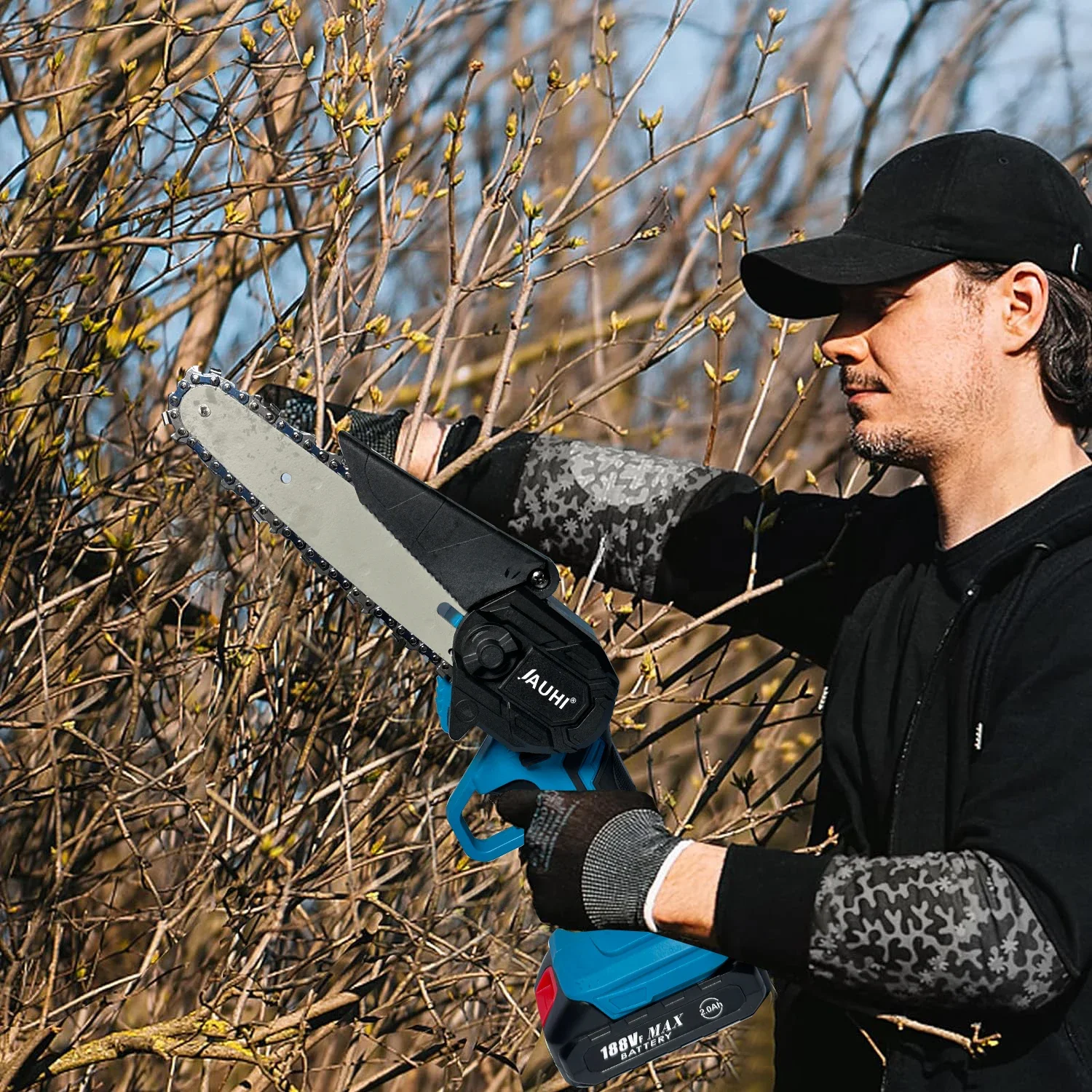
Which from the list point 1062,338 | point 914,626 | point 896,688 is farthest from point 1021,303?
point 896,688

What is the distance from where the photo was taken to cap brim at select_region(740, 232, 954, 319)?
100.0 inches

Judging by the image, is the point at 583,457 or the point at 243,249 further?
the point at 243,249

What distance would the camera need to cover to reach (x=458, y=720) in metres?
2.34

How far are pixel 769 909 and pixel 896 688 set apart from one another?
57cm

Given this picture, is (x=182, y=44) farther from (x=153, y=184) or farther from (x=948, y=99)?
(x=948, y=99)

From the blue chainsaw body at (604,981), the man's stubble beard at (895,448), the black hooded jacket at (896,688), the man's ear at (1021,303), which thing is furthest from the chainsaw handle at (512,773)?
the man's ear at (1021,303)

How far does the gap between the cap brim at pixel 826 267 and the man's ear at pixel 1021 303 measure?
11cm

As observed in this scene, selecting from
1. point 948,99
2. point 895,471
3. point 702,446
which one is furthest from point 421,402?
point 948,99

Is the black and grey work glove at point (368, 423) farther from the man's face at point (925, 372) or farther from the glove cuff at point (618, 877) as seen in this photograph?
the glove cuff at point (618, 877)

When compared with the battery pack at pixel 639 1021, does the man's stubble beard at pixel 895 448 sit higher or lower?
higher

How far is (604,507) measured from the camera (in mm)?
3092

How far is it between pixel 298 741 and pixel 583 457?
0.93m

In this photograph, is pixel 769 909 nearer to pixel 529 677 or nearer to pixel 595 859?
pixel 595 859

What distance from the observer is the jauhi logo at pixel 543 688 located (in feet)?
7.64
